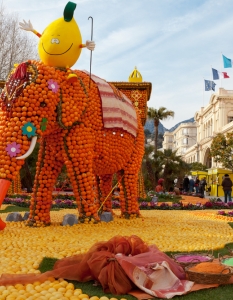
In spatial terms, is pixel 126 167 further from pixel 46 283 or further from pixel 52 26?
pixel 46 283

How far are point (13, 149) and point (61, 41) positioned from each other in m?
2.17

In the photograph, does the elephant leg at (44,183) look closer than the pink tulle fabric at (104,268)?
No

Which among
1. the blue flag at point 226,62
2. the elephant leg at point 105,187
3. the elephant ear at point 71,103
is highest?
the blue flag at point 226,62

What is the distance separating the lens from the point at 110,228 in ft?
24.0

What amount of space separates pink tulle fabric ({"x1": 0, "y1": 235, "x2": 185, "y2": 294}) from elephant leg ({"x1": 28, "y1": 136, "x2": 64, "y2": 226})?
343 centimetres

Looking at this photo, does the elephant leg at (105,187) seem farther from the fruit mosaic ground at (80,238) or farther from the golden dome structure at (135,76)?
the golden dome structure at (135,76)

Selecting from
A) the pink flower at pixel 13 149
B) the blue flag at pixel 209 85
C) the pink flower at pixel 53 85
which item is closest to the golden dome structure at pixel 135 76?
→ the pink flower at pixel 53 85

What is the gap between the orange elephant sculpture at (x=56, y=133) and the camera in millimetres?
6547

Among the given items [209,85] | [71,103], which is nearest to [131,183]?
[71,103]

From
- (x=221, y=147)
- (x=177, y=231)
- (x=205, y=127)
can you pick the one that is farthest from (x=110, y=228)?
(x=205, y=127)

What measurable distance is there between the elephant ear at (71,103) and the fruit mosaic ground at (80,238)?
71.1 inches

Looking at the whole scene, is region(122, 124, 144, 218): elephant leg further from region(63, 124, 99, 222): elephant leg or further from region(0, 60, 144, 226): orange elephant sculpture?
region(63, 124, 99, 222): elephant leg

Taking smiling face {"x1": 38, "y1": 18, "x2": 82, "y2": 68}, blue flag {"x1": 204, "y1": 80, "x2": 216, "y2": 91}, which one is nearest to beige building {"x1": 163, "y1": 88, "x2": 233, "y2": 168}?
blue flag {"x1": 204, "y1": 80, "x2": 216, "y2": 91}

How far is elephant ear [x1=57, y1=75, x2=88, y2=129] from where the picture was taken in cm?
707
